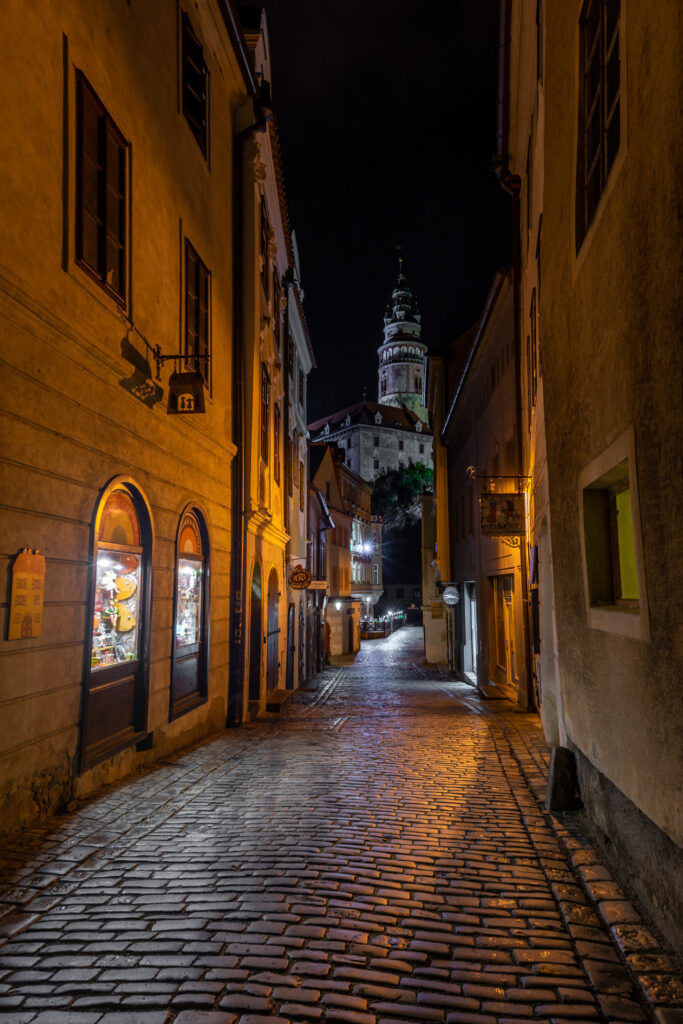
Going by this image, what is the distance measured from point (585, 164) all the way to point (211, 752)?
8.22 m

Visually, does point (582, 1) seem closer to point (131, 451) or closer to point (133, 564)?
point (131, 451)

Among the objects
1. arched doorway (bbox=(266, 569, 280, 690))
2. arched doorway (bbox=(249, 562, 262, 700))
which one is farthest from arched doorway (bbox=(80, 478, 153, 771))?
arched doorway (bbox=(266, 569, 280, 690))

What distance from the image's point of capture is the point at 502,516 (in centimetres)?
1351

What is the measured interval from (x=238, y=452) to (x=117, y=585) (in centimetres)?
603

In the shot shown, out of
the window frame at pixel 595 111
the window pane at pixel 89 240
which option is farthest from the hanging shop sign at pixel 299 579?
the window frame at pixel 595 111

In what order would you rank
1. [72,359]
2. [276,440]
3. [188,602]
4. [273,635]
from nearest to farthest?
[72,359] → [188,602] → [273,635] → [276,440]

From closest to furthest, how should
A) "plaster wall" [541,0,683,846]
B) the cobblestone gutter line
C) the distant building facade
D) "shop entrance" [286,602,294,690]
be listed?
the cobblestone gutter line, "plaster wall" [541,0,683,846], "shop entrance" [286,602,294,690], the distant building facade

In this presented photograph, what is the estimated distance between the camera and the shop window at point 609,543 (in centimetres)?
495

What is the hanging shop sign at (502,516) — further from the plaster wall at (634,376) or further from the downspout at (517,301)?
the plaster wall at (634,376)

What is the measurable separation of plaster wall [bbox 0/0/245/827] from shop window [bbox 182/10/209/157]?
0.63 metres

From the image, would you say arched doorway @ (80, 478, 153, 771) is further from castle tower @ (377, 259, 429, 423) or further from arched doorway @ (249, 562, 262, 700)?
castle tower @ (377, 259, 429, 423)

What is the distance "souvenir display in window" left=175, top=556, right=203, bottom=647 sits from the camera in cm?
985

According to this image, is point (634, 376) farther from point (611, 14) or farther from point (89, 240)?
point (89, 240)

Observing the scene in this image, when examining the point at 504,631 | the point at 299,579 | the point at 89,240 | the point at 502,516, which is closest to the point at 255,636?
the point at 502,516
